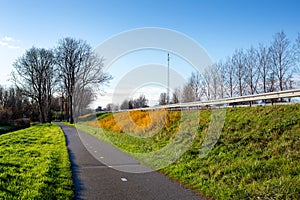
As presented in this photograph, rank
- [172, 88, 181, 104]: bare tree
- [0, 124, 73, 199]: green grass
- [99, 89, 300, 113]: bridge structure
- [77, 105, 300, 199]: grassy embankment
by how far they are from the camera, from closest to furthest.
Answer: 1. [77, 105, 300, 199]: grassy embankment
2. [0, 124, 73, 199]: green grass
3. [99, 89, 300, 113]: bridge structure
4. [172, 88, 181, 104]: bare tree

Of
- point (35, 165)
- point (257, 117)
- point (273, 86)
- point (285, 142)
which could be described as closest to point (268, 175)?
point (285, 142)

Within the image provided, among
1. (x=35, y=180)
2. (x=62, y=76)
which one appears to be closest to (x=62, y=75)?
(x=62, y=76)

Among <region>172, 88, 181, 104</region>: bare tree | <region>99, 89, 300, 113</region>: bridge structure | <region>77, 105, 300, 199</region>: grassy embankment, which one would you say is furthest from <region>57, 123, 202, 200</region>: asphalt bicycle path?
<region>172, 88, 181, 104</region>: bare tree

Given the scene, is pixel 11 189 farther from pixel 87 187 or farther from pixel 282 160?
pixel 282 160

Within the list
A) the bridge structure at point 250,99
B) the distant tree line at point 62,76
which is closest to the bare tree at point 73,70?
the distant tree line at point 62,76

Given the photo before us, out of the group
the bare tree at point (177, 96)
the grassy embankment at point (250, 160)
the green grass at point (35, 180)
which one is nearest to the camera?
the grassy embankment at point (250, 160)

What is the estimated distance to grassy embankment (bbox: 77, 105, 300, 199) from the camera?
6367 millimetres

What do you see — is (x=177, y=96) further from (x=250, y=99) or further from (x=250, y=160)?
(x=250, y=160)

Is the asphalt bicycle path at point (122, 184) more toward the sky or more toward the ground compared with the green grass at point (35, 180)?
more toward the ground

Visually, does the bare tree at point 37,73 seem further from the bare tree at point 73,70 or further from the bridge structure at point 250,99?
the bridge structure at point 250,99

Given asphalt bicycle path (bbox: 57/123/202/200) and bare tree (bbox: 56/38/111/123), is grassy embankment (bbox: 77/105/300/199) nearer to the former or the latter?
asphalt bicycle path (bbox: 57/123/202/200)

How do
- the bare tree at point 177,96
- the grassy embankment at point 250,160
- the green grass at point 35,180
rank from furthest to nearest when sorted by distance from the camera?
the bare tree at point 177,96 → the green grass at point 35,180 → the grassy embankment at point 250,160

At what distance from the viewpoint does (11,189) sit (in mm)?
6988

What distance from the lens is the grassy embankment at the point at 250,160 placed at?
6.37 meters
